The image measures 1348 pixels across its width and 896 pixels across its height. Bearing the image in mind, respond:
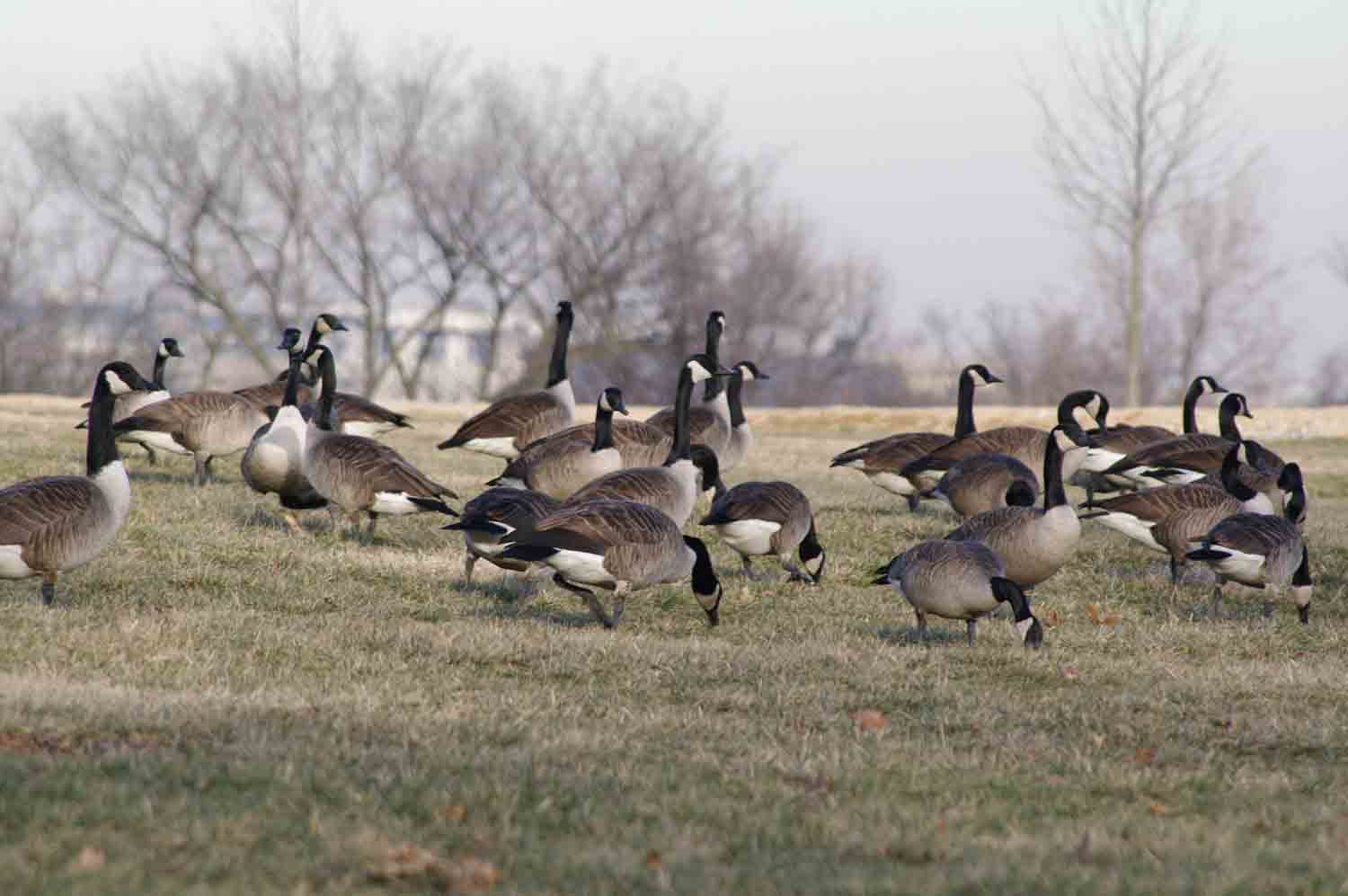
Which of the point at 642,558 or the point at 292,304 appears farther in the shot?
the point at 292,304

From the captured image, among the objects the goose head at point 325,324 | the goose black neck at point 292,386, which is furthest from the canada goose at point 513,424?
the goose black neck at point 292,386

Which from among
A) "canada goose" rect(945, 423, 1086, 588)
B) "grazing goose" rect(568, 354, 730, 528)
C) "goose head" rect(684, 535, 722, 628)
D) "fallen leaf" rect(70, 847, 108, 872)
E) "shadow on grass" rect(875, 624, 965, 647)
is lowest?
"shadow on grass" rect(875, 624, 965, 647)

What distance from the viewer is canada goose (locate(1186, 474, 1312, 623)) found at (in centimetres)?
1135

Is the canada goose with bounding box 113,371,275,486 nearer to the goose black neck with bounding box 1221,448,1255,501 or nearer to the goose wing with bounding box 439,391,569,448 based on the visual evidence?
the goose wing with bounding box 439,391,569,448

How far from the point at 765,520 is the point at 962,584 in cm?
251

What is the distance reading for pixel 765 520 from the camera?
12117 millimetres

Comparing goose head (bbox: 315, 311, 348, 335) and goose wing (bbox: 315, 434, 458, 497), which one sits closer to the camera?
goose wing (bbox: 315, 434, 458, 497)

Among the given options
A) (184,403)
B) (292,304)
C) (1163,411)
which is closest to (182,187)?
(292,304)

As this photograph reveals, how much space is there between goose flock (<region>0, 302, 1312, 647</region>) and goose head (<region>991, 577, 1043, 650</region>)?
0.02 m

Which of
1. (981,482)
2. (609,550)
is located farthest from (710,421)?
(609,550)

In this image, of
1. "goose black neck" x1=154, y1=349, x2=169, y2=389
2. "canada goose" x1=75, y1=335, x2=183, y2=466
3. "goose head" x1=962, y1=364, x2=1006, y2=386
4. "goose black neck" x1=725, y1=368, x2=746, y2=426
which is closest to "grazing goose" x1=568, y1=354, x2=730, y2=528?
"goose black neck" x1=725, y1=368, x2=746, y2=426

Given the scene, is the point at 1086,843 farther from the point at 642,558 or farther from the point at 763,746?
the point at 642,558

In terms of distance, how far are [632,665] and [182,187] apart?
44479mm

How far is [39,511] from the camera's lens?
30.6ft
